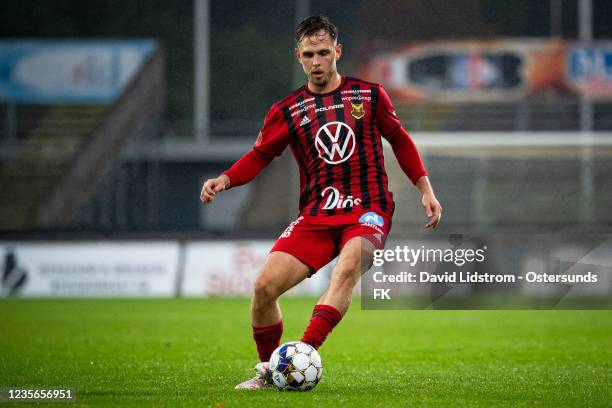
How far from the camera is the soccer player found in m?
7.33

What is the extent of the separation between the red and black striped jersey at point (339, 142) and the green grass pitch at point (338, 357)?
120 cm

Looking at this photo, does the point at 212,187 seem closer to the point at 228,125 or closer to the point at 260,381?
the point at 260,381

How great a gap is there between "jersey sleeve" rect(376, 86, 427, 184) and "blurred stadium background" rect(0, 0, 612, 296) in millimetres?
13616

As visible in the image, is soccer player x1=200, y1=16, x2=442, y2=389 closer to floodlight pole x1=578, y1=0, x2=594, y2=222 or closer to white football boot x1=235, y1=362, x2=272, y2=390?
white football boot x1=235, y1=362, x2=272, y2=390

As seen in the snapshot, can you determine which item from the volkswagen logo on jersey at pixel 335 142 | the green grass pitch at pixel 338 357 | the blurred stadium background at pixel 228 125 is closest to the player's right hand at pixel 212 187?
the volkswagen logo on jersey at pixel 335 142

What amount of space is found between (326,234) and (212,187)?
77 cm

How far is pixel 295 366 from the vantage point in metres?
7.12

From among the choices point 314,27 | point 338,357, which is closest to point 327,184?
point 314,27

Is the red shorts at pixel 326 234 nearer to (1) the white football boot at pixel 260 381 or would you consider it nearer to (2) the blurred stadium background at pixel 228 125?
(1) the white football boot at pixel 260 381

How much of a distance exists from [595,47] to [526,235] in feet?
34.9

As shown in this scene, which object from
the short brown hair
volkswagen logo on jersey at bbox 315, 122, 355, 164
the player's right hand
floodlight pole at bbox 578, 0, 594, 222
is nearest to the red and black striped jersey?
volkswagen logo on jersey at bbox 315, 122, 355, 164

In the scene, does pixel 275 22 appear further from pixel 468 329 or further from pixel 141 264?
pixel 468 329

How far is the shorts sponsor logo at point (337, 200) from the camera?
746 centimetres

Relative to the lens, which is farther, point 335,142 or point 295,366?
point 335,142
